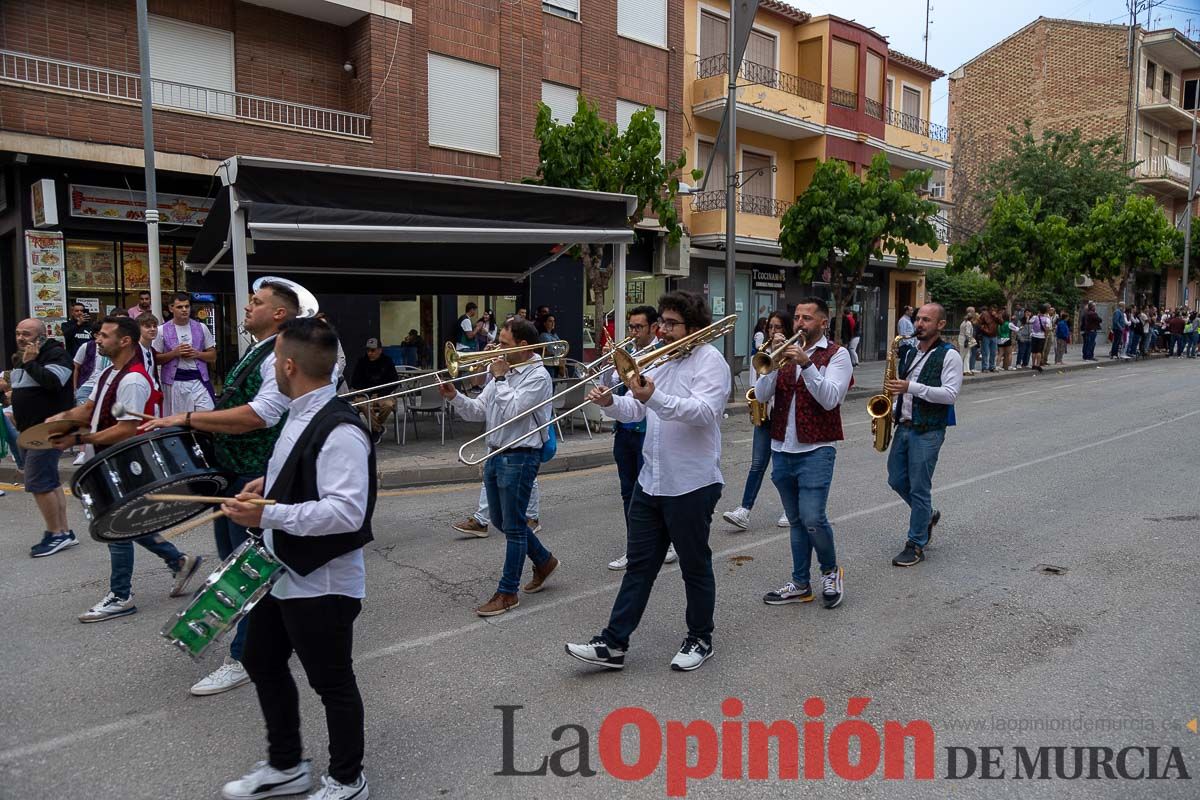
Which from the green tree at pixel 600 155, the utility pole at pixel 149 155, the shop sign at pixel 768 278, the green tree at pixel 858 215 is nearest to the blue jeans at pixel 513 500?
the utility pole at pixel 149 155

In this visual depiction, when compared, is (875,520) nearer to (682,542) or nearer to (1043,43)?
(682,542)

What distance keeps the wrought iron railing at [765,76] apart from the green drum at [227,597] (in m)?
20.1

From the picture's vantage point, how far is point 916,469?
→ 6055 mm

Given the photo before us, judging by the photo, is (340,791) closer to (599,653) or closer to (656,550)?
(599,653)

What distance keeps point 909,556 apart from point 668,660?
8.21 ft

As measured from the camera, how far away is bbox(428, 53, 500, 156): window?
1709 cm

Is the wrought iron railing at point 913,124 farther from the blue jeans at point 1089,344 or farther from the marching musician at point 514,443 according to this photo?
the marching musician at point 514,443

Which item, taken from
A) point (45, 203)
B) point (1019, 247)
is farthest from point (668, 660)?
point (1019, 247)

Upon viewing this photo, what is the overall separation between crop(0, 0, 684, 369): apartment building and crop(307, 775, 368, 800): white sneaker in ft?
34.0

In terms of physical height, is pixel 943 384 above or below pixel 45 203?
below

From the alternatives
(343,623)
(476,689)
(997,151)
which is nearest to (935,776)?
(476,689)

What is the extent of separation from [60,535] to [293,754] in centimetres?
450

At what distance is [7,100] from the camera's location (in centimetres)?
1200

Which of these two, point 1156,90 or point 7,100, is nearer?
point 7,100
